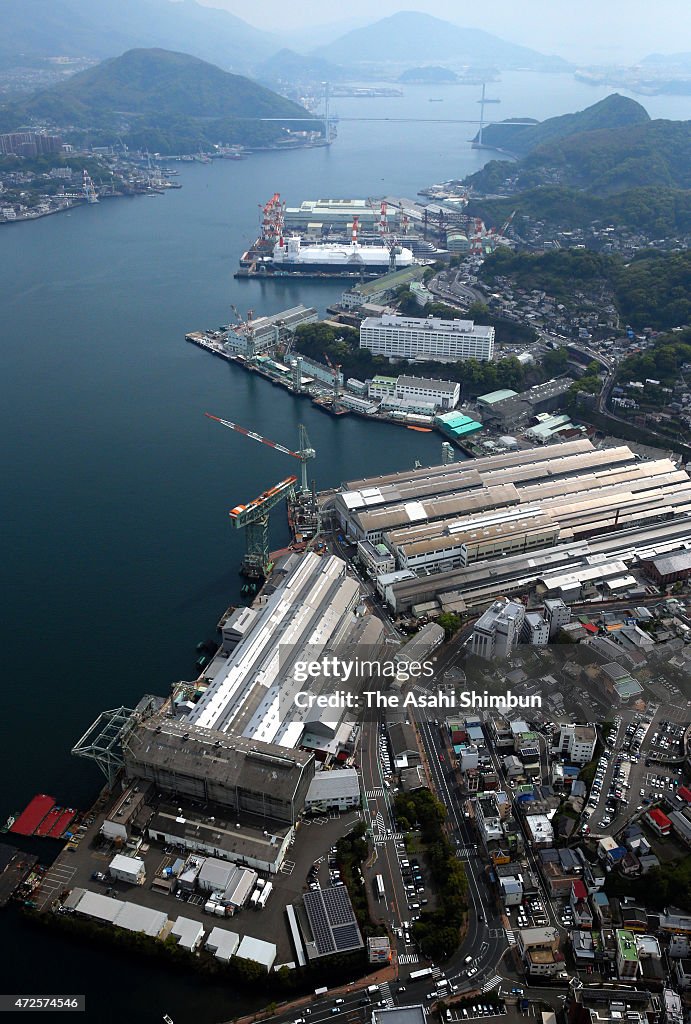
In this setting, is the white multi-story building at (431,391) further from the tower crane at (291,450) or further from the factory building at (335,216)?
the factory building at (335,216)

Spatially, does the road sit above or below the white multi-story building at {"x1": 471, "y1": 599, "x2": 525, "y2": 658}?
below

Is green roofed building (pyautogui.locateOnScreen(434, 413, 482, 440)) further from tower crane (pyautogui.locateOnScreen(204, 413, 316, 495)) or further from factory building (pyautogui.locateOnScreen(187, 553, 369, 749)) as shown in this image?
factory building (pyautogui.locateOnScreen(187, 553, 369, 749))

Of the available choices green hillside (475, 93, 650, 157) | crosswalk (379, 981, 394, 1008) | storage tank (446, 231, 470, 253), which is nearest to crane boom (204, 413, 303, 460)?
crosswalk (379, 981, 394, 1008)

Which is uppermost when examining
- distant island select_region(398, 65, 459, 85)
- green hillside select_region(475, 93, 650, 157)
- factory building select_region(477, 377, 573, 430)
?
distant island select_region(398, 65, 459, 85)

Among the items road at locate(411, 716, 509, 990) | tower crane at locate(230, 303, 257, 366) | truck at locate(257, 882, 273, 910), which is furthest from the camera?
tower crane at locate(230, 303, 257, 366)

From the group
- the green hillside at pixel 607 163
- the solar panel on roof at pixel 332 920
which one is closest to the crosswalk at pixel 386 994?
the solar panel on roof at pixel 332 920

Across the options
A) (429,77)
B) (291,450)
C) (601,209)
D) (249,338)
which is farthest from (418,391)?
(429,77)
